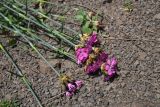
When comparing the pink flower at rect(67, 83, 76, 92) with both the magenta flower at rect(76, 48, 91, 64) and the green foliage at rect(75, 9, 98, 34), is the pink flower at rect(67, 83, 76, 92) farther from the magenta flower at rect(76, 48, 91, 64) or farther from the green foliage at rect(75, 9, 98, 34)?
the green foliage at rect(75, 9, 98, 34)

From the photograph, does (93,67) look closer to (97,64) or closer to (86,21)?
(97,64)

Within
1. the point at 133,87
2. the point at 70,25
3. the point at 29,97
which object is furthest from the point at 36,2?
the point at 133,87

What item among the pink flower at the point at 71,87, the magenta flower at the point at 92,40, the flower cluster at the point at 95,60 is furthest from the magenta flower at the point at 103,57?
the pink flower at the point at 71,87

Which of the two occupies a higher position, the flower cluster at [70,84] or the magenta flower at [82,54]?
the magenta flower at [82,54]

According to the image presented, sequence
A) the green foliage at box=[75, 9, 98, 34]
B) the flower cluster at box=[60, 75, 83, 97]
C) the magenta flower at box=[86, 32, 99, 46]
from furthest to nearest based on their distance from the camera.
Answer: the green foliage at box=[75, 9, 98, 34]
the magenta flower at box=[86, 32, 99, 46]
the flower cluster at box=[60, 75, 83, 97]

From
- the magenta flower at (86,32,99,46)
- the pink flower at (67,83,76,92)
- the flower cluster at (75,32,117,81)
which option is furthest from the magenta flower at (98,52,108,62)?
the pink flower at (67,83,76,92)

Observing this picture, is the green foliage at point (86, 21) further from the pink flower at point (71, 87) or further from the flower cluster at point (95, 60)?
the pink flower at point (71, 87)

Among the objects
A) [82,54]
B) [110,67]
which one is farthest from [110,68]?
[82,54]
